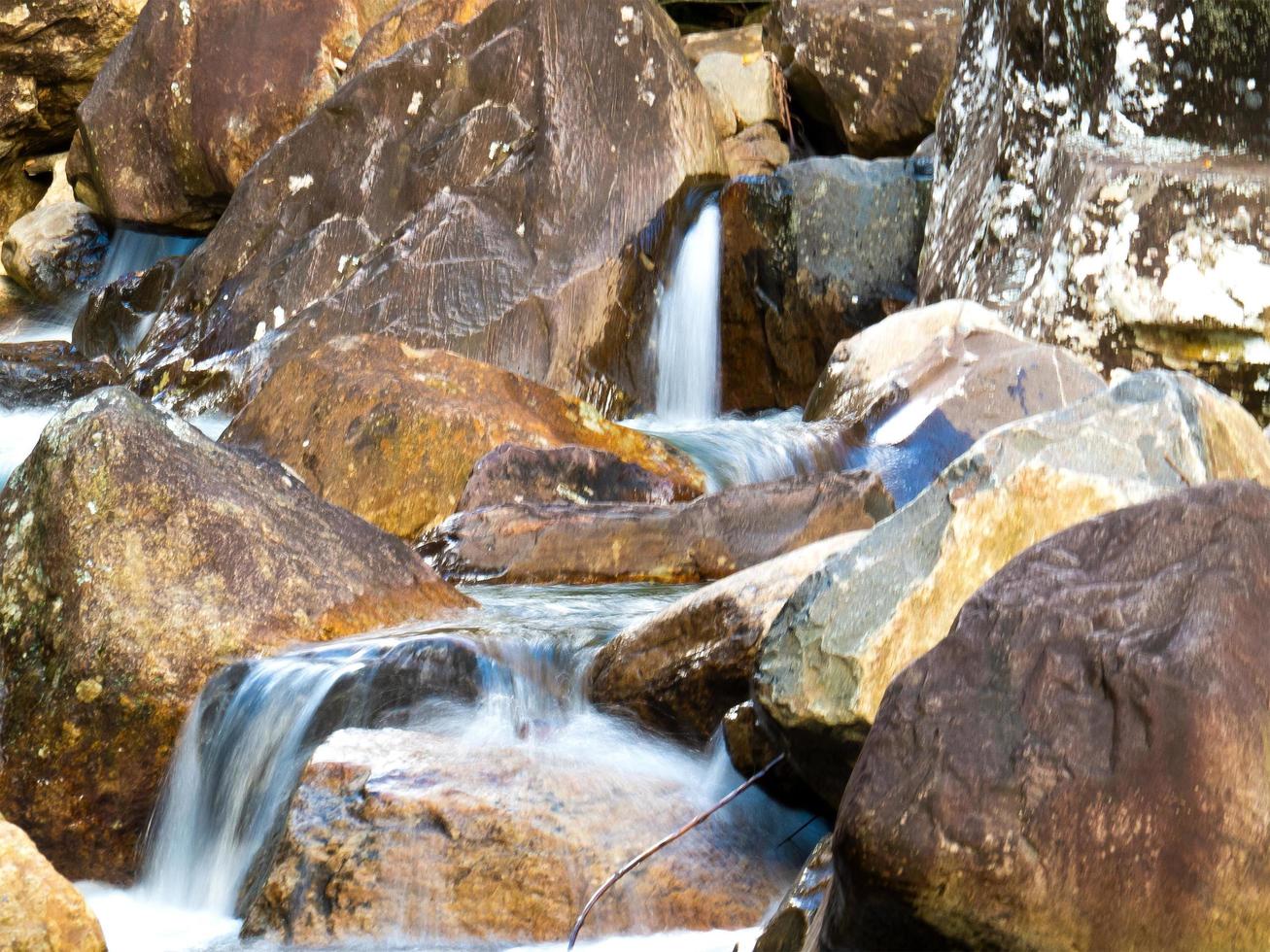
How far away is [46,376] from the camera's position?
10148 mm

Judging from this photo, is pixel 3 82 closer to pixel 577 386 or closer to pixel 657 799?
pixel 577 386

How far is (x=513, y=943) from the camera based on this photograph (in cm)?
296

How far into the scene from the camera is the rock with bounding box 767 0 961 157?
10867 millimetres

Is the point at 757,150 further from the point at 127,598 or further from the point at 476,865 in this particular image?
the point at 476,865

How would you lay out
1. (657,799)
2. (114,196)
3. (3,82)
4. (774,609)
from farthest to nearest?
(3,82) → (114,196) → (774,609) → (657,799)

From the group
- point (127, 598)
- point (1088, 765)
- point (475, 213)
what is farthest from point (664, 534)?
point (475, 213)

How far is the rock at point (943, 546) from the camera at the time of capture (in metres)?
2.78

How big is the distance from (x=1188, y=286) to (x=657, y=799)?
12.8 ft

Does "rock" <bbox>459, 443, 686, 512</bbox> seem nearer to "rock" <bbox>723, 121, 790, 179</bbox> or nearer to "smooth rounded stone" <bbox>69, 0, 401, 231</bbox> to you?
"rock" <bbox>723, 121, 790, 179</bbox>

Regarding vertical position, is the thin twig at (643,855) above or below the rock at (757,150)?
above

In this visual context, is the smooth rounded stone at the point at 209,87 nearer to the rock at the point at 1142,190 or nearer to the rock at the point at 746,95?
the rock at the point at 746,95

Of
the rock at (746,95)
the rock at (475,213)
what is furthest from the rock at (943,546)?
the rock at (746,95)

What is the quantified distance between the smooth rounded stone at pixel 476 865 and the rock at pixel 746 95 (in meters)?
9.91

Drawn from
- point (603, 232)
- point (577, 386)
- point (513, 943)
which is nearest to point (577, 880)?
point (513, 943)
